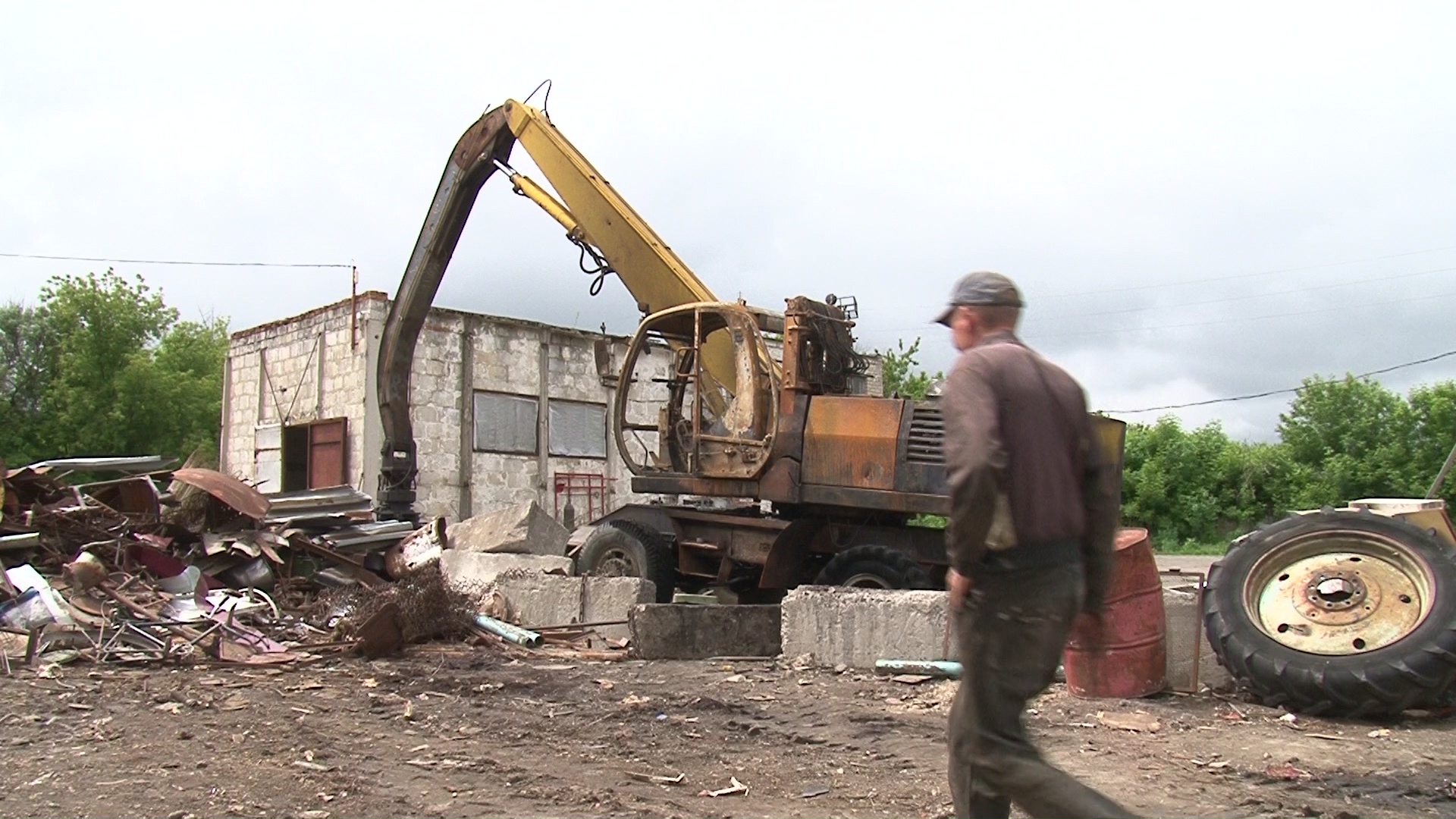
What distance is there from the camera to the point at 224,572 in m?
10.5

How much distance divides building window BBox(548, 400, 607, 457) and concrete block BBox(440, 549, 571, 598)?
1004cm

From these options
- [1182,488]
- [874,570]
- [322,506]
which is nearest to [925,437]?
[874,570]

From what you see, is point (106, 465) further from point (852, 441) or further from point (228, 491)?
point (852, 441)

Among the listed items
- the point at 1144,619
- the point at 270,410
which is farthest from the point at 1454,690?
the point at 270,410

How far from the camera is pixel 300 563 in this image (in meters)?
11.0

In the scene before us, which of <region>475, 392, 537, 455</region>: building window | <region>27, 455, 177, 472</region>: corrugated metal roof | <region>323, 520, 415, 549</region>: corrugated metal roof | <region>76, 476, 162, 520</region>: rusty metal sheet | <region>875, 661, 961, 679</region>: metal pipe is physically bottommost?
<region>875, 661, 961, 679</region>: metal pipe

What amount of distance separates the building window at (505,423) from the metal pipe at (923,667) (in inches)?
555

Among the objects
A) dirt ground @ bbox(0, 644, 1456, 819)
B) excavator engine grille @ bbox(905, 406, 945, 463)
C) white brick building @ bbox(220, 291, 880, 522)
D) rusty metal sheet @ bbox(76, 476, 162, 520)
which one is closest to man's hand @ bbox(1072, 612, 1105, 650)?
dirt ground @ bbox(0, 644, 1456, 819)

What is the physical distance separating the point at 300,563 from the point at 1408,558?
909 centimetres

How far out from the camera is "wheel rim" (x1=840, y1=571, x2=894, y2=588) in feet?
29.4

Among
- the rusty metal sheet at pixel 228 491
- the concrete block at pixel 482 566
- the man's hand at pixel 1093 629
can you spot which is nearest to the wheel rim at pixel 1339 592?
the man's hand at pixel 1093 629

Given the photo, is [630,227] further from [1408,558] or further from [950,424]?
[950,424]

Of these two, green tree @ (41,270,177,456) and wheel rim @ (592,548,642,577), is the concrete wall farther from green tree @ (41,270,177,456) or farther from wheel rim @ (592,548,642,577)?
green tree @ (41,270,177,456)

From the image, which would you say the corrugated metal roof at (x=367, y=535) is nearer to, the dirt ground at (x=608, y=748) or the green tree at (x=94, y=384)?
the dirt ground at (x=608, y=748)
